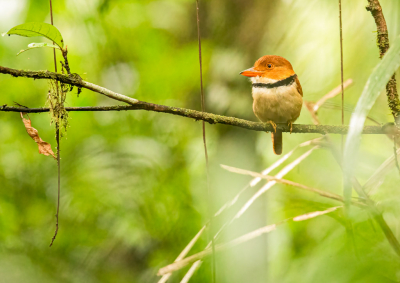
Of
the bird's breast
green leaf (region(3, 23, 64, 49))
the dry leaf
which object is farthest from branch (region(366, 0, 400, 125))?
the dry leaf

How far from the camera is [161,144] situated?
1639 millimetres

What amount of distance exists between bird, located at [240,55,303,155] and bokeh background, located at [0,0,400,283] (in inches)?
9.1

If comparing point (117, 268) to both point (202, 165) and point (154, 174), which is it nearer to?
point (154, 174)

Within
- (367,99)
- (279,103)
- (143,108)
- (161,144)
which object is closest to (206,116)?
(143,108)

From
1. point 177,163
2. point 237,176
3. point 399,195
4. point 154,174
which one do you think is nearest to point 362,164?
point 399,195

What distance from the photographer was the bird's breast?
116cm

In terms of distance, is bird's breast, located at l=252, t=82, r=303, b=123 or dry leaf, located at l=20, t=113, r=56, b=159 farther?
bird's breast, located at l=252, t=82, r=303, b=123

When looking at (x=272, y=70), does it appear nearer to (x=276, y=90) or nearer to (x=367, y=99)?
(x=276, y=90)

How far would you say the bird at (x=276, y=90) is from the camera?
1.16 m

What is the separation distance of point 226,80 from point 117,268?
1.02m

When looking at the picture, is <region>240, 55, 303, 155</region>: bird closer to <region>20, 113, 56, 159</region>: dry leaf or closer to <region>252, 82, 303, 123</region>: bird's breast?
<region>252, 82, 303, 123</region>: bird's breast

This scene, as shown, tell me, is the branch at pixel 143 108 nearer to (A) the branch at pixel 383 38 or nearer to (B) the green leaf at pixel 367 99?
(A) the branch at pixel 383 38

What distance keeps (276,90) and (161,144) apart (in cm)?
70

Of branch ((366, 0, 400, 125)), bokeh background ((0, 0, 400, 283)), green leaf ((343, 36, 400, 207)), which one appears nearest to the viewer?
green leaf ((343, 36, 400, 207))
